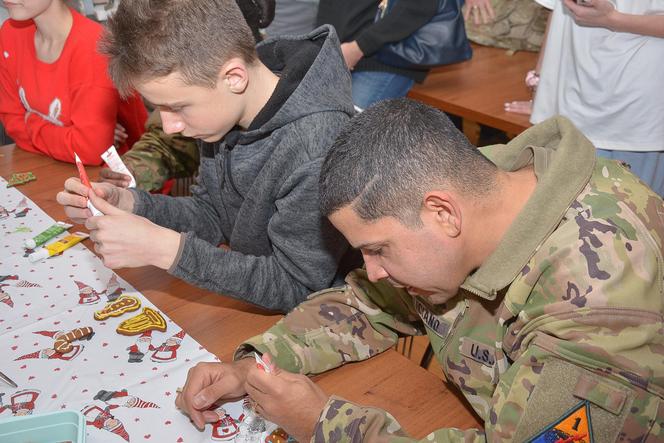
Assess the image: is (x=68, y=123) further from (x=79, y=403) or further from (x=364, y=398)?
(x=364, y=398)

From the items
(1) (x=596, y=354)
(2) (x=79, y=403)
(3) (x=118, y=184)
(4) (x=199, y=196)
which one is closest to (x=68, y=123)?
(3) (x=118, y=184)

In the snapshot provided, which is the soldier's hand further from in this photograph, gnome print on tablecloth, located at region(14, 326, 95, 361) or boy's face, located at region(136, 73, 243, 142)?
gnome print on tablecloth, located at region(14, 326, 95, 361)

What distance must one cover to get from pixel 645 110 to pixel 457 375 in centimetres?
141

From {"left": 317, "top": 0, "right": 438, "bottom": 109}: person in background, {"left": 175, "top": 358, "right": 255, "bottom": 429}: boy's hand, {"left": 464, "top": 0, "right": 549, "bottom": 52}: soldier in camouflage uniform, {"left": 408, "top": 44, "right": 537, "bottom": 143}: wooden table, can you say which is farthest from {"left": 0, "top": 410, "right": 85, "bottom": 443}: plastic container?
{"left": 464, "top": 0, "right": 549, "bottom": 52}: soldier in camouflage uniform

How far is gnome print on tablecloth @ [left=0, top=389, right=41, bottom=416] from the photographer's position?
43.7 inches

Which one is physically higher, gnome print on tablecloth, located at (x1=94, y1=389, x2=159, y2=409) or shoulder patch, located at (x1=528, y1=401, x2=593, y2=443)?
shoulder patch, located at (x1=528, y1=401, x2=593, y2=443)

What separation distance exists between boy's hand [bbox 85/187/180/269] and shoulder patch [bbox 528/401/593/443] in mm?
785

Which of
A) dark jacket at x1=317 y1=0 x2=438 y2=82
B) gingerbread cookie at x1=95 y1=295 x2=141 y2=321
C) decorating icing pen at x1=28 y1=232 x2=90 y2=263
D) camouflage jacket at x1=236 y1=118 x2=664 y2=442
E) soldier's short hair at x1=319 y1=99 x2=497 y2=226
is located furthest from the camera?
dark jacket at x1=317 y1=0 x2=438 y2=82

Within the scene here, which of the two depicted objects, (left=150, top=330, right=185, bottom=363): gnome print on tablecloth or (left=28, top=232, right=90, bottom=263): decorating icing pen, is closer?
(left=150, top=330, right=185, bottom=363): gnome print on tablecloth

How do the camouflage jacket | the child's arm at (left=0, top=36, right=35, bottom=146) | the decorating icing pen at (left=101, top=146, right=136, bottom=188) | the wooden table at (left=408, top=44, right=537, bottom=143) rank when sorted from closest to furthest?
the camouflage jacket
the decorating icing pen at (left=101, top=146, right=136, bottom=188)
the child's arm at (left=0, top=36, right=35, bottom=146)
the wooden table at (left=408, top=44, right=537, bottom=143)

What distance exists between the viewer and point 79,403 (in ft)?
3.69

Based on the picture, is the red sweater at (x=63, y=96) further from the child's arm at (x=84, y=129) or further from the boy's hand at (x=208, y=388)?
the boy's hand at (x=208, y=388)

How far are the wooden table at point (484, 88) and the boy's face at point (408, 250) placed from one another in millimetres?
1632

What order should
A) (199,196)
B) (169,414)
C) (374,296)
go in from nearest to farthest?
(169,414) < (374,296) < (199,196)
